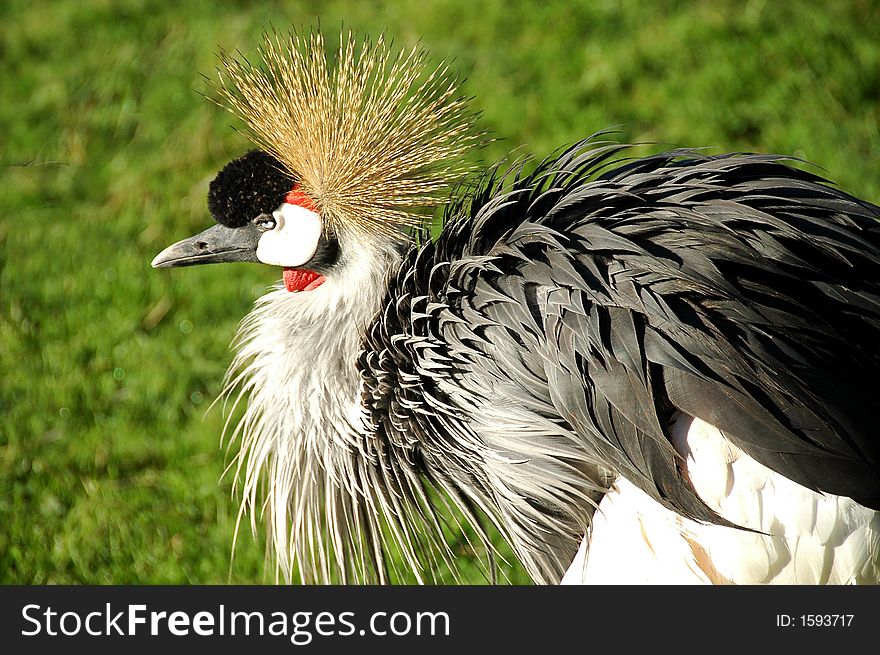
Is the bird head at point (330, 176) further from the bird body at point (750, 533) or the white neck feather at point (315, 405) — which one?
the bird body at point (750, 533)

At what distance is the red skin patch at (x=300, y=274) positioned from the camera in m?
1.85

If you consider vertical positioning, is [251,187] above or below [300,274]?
above

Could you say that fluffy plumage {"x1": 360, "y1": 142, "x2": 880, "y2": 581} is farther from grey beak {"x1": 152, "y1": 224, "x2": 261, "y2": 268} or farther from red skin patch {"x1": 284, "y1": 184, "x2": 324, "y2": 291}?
grey beak {"x1": 152, "y1": 224, "x2": 261, "y2": 268}

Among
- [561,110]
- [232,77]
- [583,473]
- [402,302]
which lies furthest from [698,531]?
[561,110]

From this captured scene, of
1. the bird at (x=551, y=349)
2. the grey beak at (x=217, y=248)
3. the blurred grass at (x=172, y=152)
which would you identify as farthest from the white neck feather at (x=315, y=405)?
the blurred grass at (x=172, y=152)

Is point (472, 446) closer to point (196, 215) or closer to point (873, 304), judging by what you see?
point (873, 304)

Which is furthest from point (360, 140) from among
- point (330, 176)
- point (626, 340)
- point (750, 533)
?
point (750, 533)

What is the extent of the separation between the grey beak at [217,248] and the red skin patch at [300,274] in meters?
0.07

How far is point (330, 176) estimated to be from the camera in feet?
6.03

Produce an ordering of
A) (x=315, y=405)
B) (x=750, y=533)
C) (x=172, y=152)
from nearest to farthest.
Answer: (x=750, y=533) < (x=315, y=405) < (x=172, y=152)

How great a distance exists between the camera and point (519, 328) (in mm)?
1633

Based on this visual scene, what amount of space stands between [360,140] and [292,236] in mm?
198

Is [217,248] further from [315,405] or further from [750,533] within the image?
[750,533]

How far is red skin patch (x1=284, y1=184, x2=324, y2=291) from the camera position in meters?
1.85
